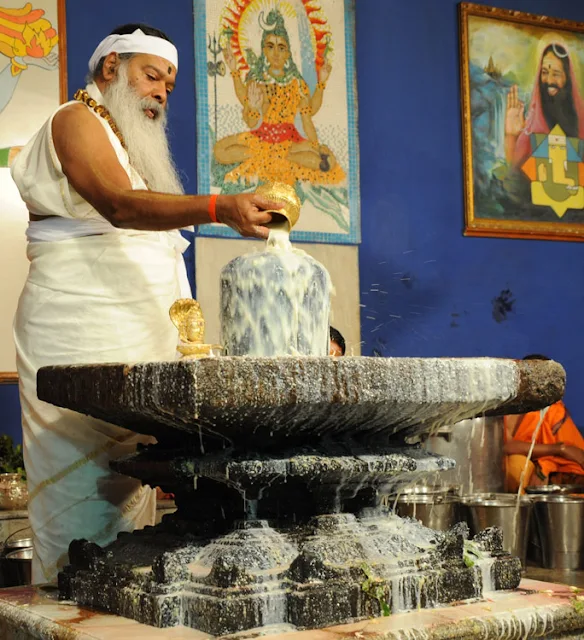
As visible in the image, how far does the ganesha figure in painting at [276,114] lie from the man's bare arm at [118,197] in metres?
3.45

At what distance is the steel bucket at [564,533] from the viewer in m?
5.21

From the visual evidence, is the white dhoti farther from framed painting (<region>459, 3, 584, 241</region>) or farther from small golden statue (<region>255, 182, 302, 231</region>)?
framed painting (<region>459, 3, 584, 241</region>)

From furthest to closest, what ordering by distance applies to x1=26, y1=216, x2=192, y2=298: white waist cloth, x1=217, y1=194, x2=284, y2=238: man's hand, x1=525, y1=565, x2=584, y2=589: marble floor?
x1=525, y1=565, x2=584, y2=589: marble floor → x1=26, y1=216, x2=192, y2=298: white waist cloth → x1=217, y1=194, x2=284, y2=238: man's hand

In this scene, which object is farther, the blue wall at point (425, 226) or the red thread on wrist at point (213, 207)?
the blue wall at point (425, 226)

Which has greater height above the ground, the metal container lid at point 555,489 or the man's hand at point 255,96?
the man's hand at point 255,96

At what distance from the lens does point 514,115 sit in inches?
275

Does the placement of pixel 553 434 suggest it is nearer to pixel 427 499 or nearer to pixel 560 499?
pixel 560 499

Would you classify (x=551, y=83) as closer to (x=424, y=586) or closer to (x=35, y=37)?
(x=35, y=37)

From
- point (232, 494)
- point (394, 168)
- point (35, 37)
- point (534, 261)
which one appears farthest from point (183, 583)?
point (534, 261)

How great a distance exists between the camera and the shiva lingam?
2.00m

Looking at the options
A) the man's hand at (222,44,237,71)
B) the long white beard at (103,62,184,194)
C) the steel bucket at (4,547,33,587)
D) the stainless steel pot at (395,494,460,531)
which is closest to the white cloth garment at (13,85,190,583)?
the long white beard at (103,62,184,194)

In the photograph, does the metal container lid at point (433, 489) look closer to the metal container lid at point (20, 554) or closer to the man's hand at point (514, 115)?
the metal container lid at point (20, 554)

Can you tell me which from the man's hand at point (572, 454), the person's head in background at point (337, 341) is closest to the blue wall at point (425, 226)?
the person's head in background at point (337, 341)

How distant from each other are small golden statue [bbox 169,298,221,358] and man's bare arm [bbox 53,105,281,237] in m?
0.20
